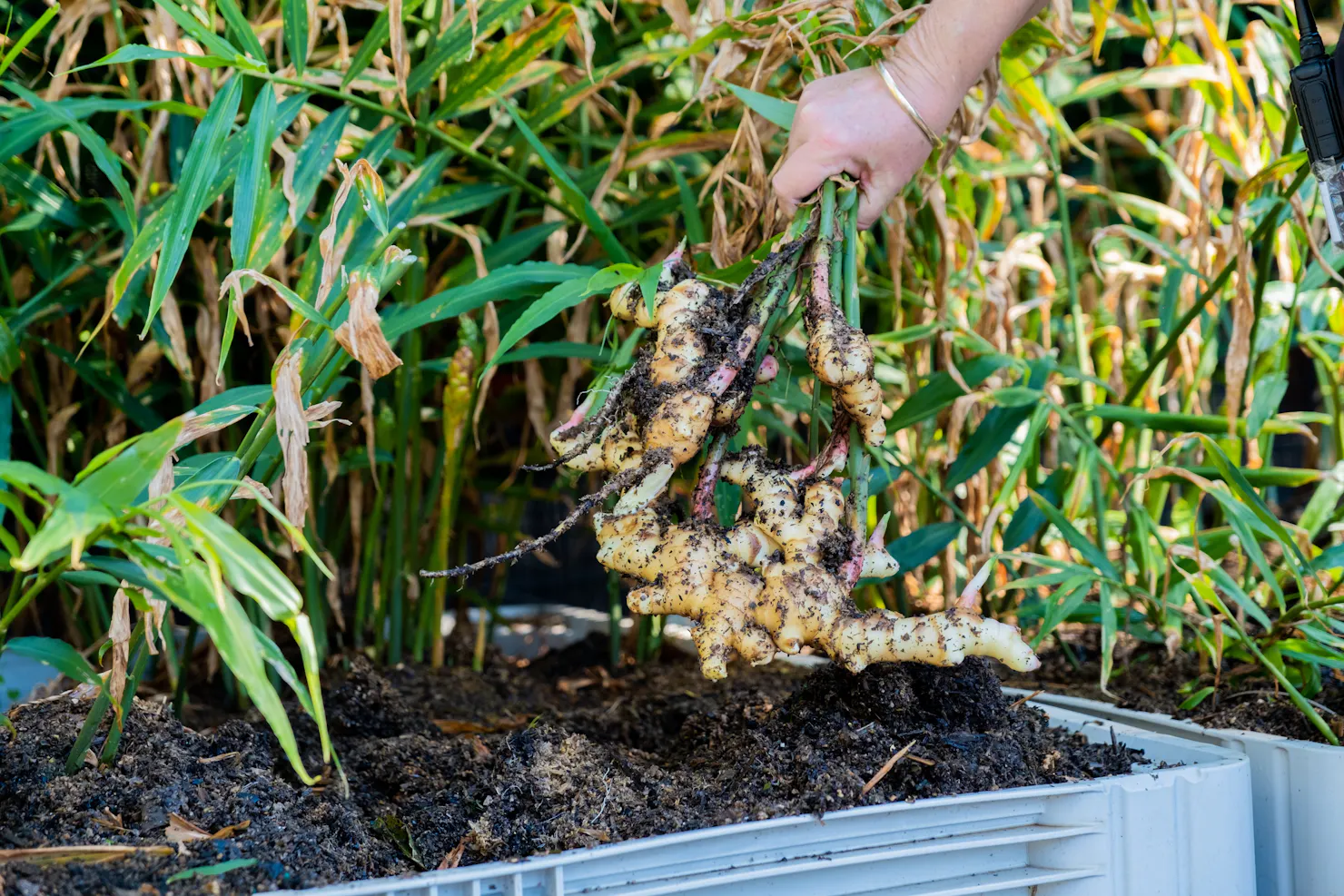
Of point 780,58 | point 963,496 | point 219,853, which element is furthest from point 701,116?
point 219,853

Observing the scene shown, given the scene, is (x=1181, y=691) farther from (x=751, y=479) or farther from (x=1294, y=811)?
(x=751, y=479)

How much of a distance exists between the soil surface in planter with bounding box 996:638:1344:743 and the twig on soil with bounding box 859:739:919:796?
336mm

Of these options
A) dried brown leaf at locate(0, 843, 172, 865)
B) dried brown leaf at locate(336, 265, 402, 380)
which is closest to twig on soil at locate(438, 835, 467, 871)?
dried brown leaf at locate(0, 843, 172, 865)

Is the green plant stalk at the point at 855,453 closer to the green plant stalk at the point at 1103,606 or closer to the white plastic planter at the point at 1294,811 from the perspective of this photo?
the green plant stalk at the point at 1103,606

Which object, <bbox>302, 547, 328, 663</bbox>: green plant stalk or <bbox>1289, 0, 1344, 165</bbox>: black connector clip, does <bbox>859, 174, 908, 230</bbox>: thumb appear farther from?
<bbox>302, 547, 328, 663</bbox>: green plant stalk

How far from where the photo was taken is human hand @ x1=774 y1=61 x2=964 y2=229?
0.78 metres

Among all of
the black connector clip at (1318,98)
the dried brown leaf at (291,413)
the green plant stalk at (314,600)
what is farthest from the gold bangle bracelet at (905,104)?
the green plant stalk at (314,600)

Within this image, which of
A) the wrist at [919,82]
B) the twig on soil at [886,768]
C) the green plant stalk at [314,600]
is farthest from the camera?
the green plant stalk at [314,600]

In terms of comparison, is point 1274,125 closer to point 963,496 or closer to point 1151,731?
point 963,496

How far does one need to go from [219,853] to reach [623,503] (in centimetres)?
32

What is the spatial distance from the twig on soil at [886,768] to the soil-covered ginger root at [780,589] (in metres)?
0.06

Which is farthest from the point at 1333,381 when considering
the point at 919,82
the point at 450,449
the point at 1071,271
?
the point at 450,449

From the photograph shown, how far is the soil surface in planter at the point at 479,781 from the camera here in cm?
62

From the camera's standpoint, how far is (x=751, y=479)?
757 mm
